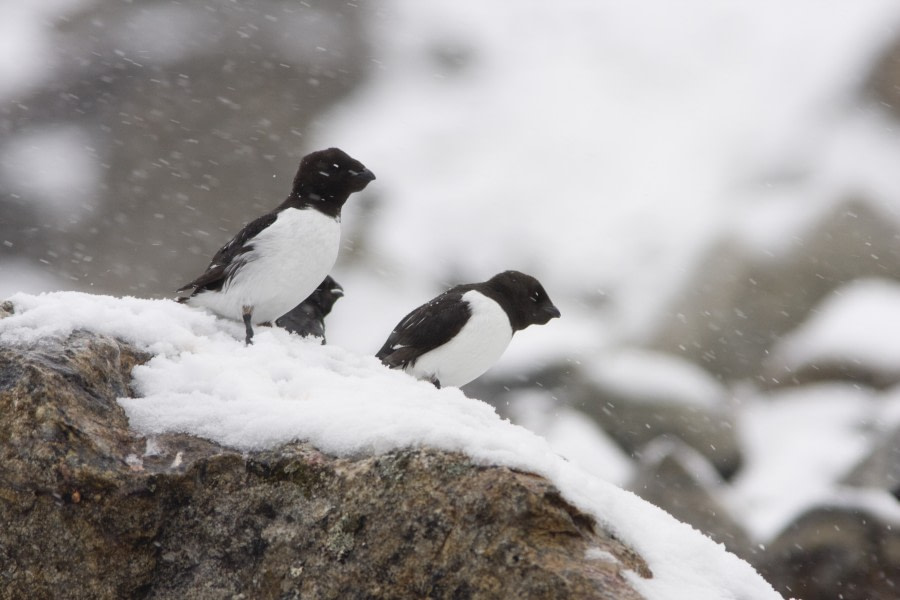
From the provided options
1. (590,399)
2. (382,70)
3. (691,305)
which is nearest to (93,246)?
(382,70)

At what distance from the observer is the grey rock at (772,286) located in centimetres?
962

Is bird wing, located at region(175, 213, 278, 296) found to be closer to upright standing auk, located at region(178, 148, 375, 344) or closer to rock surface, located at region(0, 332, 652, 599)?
upright standing auk, located at region(178, 148, 375, 344)

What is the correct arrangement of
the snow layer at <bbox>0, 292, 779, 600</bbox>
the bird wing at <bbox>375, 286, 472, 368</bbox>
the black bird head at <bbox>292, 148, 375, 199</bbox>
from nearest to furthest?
the snow layer at <bbox>0, 292, 779, 600</bbox> < the black bird head at <bbox>292, 148, 375, 199</bbox> < the bird wing at <bbox>375, 286, 472, 368</bbox>

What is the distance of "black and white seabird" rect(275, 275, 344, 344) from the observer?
222 inches

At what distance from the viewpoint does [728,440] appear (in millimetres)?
9695

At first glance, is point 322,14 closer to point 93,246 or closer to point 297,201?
point 93,246

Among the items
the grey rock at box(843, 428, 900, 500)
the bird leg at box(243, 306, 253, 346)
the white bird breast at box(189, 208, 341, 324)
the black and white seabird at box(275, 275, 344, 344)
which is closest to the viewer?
the bird leg at box(243, 306, 253, 346)

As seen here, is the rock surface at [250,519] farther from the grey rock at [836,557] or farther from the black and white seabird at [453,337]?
the grey rock at [836,557]

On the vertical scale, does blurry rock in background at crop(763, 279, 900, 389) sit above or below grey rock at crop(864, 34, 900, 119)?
below

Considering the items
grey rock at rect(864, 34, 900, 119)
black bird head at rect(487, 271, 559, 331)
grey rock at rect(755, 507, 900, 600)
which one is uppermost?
grey rock at rect(864, 34, 900, 119)

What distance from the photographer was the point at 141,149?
33.4 feet

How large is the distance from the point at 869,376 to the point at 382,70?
24.9ft

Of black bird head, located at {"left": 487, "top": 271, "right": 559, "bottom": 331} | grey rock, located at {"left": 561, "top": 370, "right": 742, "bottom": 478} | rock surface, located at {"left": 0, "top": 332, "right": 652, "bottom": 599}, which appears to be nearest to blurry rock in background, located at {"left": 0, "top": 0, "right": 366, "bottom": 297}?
grey rock, located at {"left": 561, "top": 370, "right": 742, "bottom": 478}

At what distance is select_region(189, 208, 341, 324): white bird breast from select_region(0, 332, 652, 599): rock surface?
175 cm
